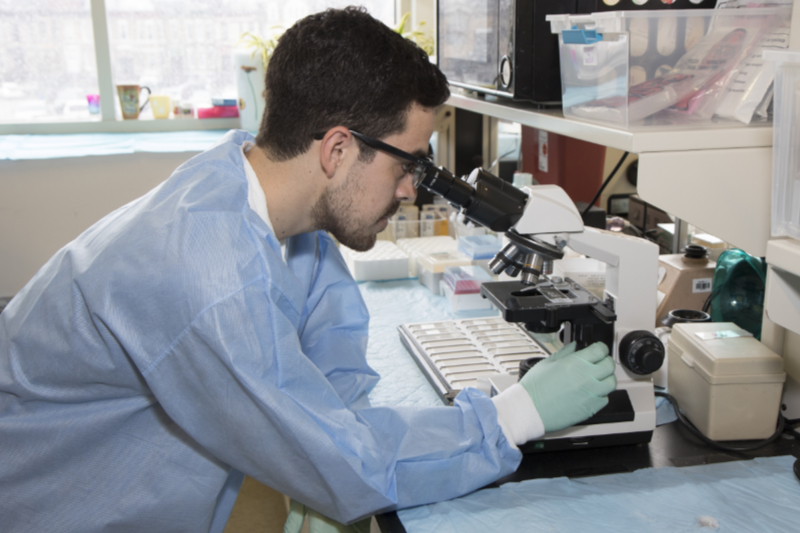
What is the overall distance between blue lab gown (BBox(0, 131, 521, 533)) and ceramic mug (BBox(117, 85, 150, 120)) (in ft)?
7.83

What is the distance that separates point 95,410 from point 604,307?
0.82m

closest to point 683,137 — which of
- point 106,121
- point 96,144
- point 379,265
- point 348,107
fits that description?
point 348,107

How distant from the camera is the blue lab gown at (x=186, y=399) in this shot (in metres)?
0.83

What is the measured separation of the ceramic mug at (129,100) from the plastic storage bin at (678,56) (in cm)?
267

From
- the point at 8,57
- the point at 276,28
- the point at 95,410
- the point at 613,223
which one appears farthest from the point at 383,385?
the point at 8,57

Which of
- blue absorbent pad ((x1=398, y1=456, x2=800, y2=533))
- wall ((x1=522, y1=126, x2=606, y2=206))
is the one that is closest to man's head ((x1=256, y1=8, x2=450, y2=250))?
blue absorbent pad ((x1=398, y1=456, x2=800, y2=533))

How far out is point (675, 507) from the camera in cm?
93

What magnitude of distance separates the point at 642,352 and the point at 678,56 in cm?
48

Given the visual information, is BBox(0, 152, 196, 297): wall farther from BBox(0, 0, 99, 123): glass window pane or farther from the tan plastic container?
the tan plastic container

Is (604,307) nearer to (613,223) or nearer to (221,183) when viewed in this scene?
(221,183)

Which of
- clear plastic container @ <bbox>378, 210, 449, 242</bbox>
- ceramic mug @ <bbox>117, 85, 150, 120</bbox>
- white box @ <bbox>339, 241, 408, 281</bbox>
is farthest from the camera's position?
ceramic mug @ <bbox>117, 85, 150, 120</bbox>

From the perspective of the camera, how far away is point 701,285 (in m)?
→ 1.55

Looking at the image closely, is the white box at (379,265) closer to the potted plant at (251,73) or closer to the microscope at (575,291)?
the microscope at (575,291)

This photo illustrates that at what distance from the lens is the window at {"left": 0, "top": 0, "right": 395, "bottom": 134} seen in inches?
121
